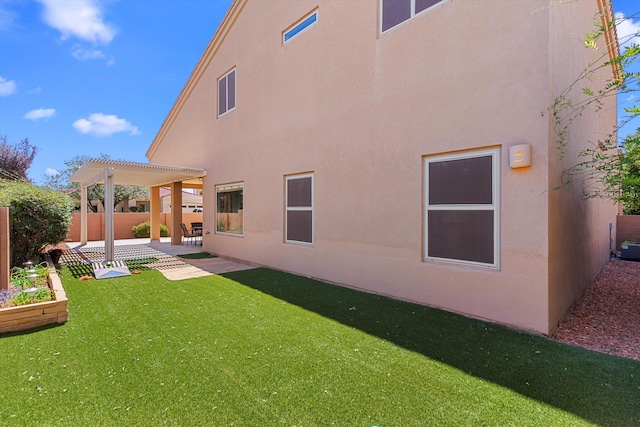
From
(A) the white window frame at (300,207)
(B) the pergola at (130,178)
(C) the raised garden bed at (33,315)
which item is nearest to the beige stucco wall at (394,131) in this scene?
(A) the white window frame at (300,207)

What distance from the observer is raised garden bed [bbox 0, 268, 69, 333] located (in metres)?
4.54

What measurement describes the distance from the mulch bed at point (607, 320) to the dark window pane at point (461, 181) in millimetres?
2371

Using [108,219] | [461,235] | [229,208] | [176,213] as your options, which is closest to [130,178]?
[176,213]

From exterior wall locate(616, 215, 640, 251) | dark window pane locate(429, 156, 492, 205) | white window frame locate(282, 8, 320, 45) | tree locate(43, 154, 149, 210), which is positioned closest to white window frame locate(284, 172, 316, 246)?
dark window pane locate(429, 156, 492, 205)

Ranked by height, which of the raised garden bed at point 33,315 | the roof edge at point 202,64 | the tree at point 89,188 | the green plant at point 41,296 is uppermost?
the roof edge at point 202,64

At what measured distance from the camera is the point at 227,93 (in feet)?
40.1

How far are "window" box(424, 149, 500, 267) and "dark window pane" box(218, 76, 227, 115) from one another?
31.5ft

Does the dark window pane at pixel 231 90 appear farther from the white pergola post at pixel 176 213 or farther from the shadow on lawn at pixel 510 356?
the shadow on lawn at pixel 510 356

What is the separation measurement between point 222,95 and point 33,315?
402 inches

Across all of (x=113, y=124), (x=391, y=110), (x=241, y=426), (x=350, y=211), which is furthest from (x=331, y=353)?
(x=113, y=124)

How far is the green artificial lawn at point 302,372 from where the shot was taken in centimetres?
271

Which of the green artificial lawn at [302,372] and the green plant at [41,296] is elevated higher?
the green plant at [41,296]

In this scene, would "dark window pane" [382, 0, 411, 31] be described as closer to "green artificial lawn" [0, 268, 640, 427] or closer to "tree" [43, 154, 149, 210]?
"green artificial lawn" [0, 268, 640, 427]

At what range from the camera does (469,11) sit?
5.11 metres
